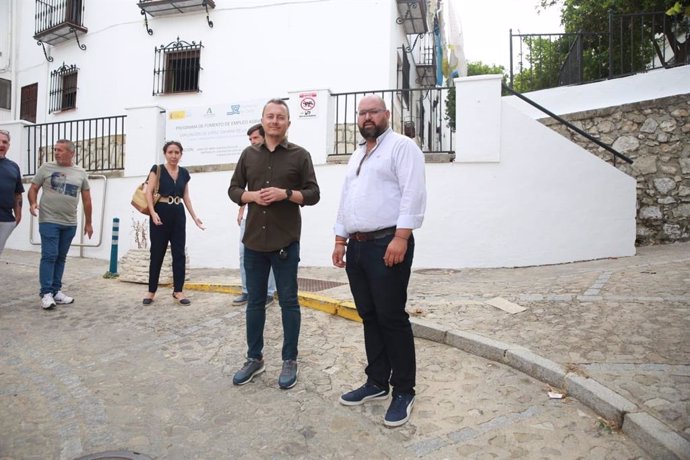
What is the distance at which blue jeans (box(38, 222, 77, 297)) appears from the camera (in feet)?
16.4

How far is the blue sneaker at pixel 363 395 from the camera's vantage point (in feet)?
9.73

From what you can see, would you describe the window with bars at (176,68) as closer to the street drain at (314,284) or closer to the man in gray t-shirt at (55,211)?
the man in gray t-shirt at (55,211)

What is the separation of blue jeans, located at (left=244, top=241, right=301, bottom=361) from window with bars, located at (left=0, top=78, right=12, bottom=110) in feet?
53.1

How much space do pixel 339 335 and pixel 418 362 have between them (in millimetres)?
905

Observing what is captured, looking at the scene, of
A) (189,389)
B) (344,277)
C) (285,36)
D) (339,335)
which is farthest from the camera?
(285,36)

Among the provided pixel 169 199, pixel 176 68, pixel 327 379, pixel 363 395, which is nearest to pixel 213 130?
pixel 176 68

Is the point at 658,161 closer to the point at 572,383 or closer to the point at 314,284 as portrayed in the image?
the point at 314,284

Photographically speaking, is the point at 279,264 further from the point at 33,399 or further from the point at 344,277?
the point at 344,277

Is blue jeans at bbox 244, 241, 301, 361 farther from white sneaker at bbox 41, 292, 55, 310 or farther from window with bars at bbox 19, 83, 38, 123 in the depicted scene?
window with bars at bbox 19, 83, 38, 123

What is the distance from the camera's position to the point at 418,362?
143 inches

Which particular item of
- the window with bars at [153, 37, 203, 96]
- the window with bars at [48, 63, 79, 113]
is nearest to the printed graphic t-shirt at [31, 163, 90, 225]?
the window with bars at [153, 37, 203, 96]

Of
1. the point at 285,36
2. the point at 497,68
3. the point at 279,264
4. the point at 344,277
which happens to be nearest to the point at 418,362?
the point at 279,264

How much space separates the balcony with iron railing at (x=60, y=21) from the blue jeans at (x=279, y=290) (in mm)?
13047

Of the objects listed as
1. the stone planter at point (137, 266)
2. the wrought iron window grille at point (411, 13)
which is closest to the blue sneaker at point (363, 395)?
the stone planter at point (137, 266)
